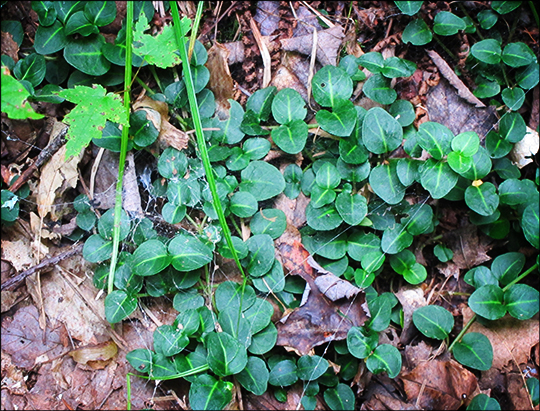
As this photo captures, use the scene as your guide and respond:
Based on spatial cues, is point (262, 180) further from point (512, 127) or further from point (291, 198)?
point (512, 127)

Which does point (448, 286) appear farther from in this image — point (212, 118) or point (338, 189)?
point (212, 118)

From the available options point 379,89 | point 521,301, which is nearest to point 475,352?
point 521,301

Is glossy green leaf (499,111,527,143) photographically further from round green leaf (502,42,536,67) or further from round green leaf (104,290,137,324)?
round green leaf (104,290,137,324)

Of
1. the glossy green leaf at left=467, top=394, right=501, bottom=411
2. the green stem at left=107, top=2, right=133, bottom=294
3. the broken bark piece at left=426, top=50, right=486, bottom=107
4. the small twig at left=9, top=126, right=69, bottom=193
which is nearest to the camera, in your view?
the glossy green leaf at left=467, top=394, right=501, bottom=411

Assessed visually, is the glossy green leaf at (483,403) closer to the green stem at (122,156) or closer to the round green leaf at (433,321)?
the round green leaf at (433,321)

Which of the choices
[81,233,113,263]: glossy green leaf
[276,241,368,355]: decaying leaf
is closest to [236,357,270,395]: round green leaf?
[276,241,368,355]: decaying leaf

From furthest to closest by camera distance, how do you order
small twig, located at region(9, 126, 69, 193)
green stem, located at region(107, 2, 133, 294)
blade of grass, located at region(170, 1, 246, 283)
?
small twig, located at region(9, 126, 69, 193)
green stem, located at region(107, 2, 133, 294)
blade of grass, located at region(170, 1, 246, 283)

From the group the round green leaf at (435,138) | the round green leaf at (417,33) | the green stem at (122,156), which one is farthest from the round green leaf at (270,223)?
the round green leaf at (417,33)
